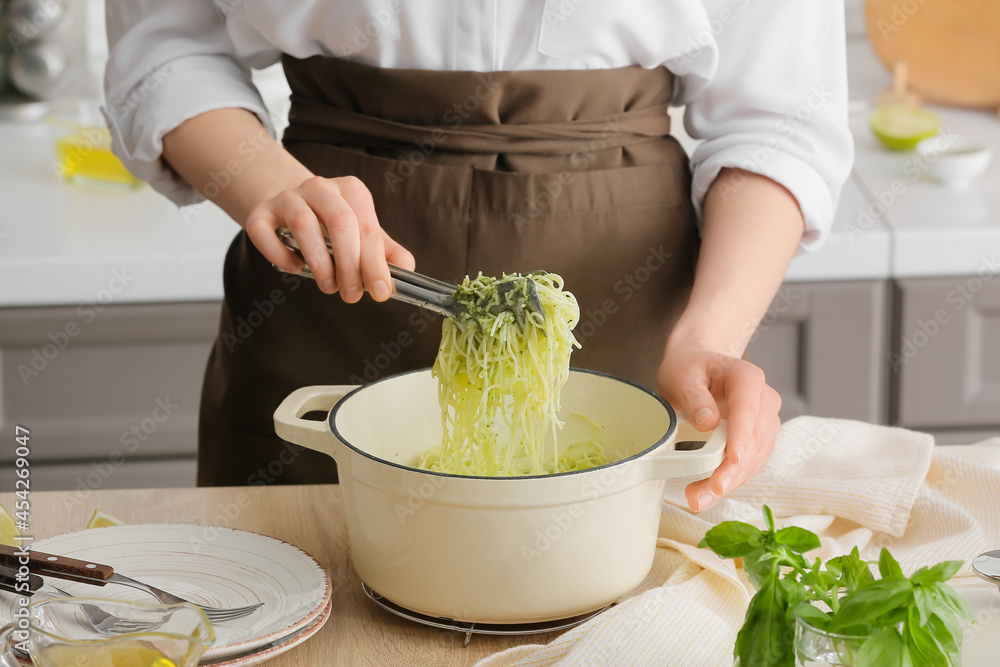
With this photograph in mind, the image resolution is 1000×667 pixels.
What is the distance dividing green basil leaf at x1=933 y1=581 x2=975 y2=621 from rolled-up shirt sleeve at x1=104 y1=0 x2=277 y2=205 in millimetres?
887

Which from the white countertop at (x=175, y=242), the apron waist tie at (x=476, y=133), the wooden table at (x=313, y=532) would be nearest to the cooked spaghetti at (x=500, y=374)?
the wooden table at (x=313, y=532)

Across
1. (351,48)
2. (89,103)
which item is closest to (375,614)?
(351,48)

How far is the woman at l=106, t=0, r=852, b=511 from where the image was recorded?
1114 millimetres

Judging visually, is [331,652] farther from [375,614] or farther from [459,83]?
[459,83]

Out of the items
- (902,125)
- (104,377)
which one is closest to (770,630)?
(104,377)

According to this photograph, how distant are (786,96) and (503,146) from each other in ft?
1.05

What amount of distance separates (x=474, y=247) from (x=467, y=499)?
19.5 inches

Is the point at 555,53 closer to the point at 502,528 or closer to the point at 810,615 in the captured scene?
the point at 502,528

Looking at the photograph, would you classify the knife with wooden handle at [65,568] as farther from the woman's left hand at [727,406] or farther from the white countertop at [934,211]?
the white countertop at [934,211]

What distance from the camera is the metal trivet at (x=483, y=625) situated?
30.1 inches

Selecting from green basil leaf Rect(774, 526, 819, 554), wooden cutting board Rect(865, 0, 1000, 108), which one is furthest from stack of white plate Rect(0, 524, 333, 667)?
wooden cutting board Rect(865, 0, 1000, 108)

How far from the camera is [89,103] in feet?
7.36

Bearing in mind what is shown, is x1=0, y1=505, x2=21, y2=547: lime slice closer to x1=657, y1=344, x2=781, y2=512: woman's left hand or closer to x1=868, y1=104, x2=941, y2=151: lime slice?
x1=657, y1=344, x2=781, y2=512: woman's left hand

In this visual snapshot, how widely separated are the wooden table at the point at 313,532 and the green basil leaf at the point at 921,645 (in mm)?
316
